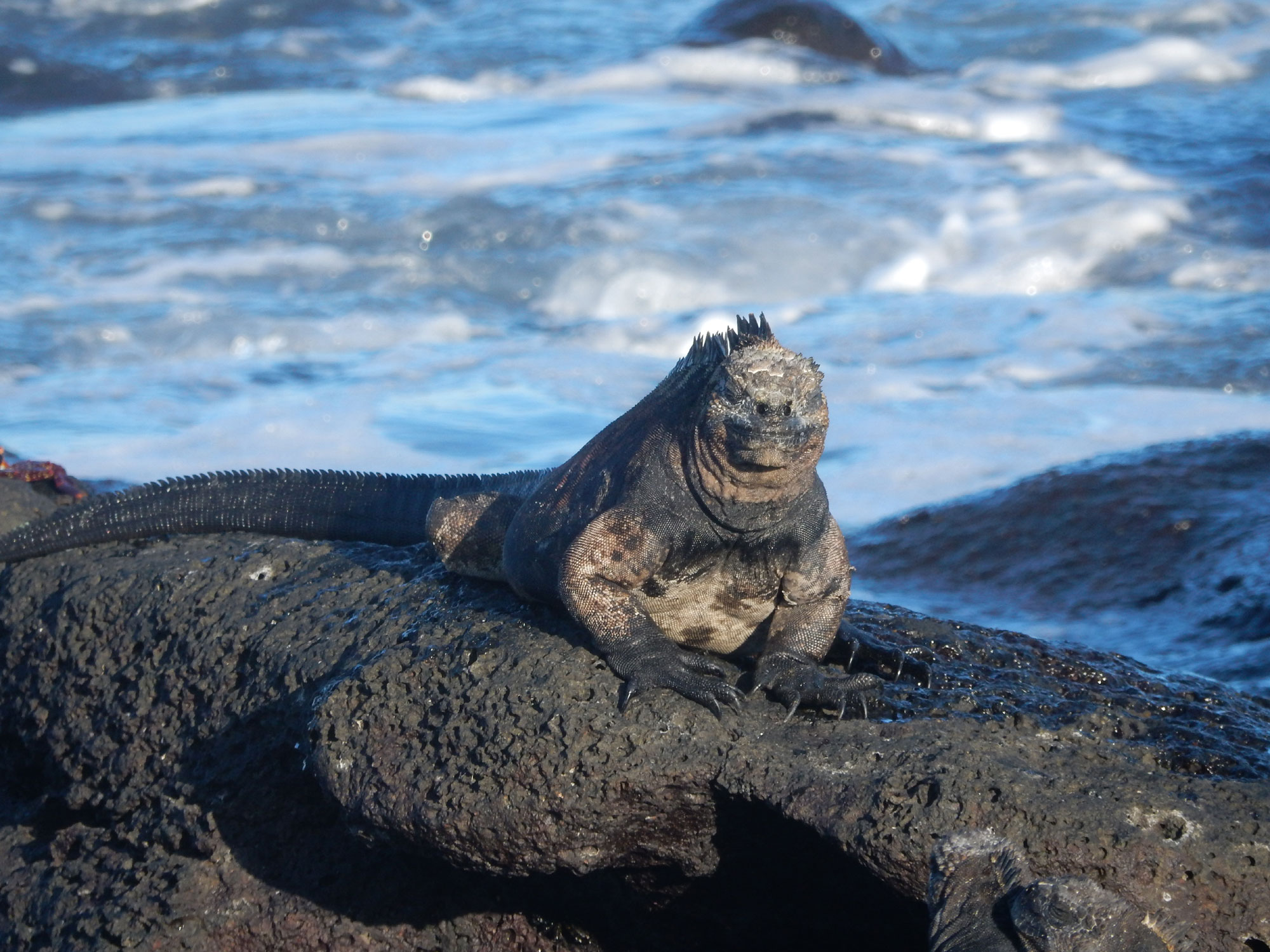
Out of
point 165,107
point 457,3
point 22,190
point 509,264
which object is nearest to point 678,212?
point 509,264

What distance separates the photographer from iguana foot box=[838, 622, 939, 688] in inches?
148

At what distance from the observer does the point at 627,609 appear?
3459 millimetres

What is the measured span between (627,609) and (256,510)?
189 centimetres

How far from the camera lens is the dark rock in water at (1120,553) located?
5.76 m

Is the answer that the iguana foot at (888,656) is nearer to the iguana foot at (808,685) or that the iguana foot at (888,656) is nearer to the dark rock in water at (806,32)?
the iguana foot at (808,685)

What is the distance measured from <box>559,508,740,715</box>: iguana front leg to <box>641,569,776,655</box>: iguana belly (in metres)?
0.11

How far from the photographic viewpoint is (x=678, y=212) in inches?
624

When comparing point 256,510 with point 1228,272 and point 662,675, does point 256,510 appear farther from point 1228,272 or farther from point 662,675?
point 1228,272

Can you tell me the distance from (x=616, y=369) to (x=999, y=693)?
27.0 ft

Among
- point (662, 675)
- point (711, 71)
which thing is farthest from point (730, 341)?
point (711, 71)

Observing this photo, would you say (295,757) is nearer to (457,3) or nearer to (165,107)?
(165,107)

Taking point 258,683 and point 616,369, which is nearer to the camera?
point 258,683

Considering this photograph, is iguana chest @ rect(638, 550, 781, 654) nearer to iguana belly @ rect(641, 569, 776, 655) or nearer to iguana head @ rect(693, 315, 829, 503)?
iguana belly @ rect(641, 569, 776, 655)

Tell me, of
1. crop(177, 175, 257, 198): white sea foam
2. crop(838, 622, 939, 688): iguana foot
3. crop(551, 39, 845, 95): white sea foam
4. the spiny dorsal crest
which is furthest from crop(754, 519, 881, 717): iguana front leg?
crop(551, 39, 845, 95): white sea foam
